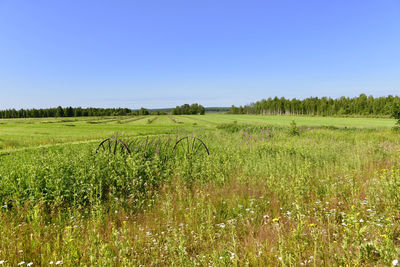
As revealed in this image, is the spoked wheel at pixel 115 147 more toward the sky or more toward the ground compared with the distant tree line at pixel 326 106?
more toward the ground

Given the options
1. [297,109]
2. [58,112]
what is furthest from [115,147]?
[297,109]

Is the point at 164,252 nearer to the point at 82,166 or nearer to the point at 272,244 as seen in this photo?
the point at 272,244

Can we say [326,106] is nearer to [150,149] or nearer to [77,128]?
[77,128]

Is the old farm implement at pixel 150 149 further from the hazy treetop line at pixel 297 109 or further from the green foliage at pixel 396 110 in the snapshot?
the hazy treetop line at pixel 297 109

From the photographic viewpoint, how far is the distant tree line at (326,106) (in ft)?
278

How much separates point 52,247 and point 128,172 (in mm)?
3049

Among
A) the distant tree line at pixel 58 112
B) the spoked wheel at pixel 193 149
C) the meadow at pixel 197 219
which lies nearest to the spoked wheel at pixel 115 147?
the meadow at pixel 197 219

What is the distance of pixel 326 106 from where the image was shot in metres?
105

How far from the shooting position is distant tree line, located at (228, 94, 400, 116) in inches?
3338

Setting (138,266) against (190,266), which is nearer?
(190,266)

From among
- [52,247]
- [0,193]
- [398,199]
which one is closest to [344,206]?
[398,199]

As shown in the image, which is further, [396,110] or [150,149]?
[396,110]

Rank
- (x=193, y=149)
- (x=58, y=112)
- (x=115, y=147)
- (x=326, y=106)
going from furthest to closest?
(x=326, y=106) < (x=58, y=112) < (x=193, y=149) < (x=115, y=147)

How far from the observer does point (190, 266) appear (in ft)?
8.42
